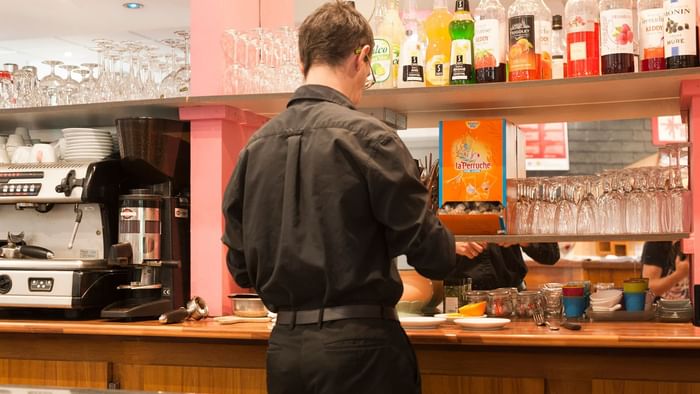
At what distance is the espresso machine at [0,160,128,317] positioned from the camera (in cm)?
313

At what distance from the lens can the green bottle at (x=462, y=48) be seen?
2.89 meters

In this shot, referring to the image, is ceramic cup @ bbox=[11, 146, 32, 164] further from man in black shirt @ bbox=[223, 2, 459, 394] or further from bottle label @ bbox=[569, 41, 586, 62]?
bottle label @ bbox=[569, 41, 586, 62]

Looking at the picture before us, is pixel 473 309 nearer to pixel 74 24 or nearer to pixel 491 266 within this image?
pixel 491 266

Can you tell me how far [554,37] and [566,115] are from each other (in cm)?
35

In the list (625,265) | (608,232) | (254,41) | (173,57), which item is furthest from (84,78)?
(625,265)

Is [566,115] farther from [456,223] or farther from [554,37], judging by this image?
[456,223]

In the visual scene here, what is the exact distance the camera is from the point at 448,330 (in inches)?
106

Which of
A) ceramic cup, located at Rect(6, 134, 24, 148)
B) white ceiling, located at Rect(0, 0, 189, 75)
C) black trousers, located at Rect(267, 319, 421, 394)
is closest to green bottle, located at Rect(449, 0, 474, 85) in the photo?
black trousers, located at Rect(267, 319, 421, 394)

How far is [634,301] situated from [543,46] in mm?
918

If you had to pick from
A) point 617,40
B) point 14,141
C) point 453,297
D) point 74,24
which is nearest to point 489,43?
point 617,40

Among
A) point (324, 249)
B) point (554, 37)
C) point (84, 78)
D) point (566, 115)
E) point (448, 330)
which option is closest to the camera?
point (324, 249)

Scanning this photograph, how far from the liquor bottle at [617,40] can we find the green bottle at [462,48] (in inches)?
16.7

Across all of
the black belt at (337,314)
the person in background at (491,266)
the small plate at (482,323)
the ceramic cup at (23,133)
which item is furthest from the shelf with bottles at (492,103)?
the black belt at (337,314)

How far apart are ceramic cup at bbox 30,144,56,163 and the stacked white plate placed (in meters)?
0.11
